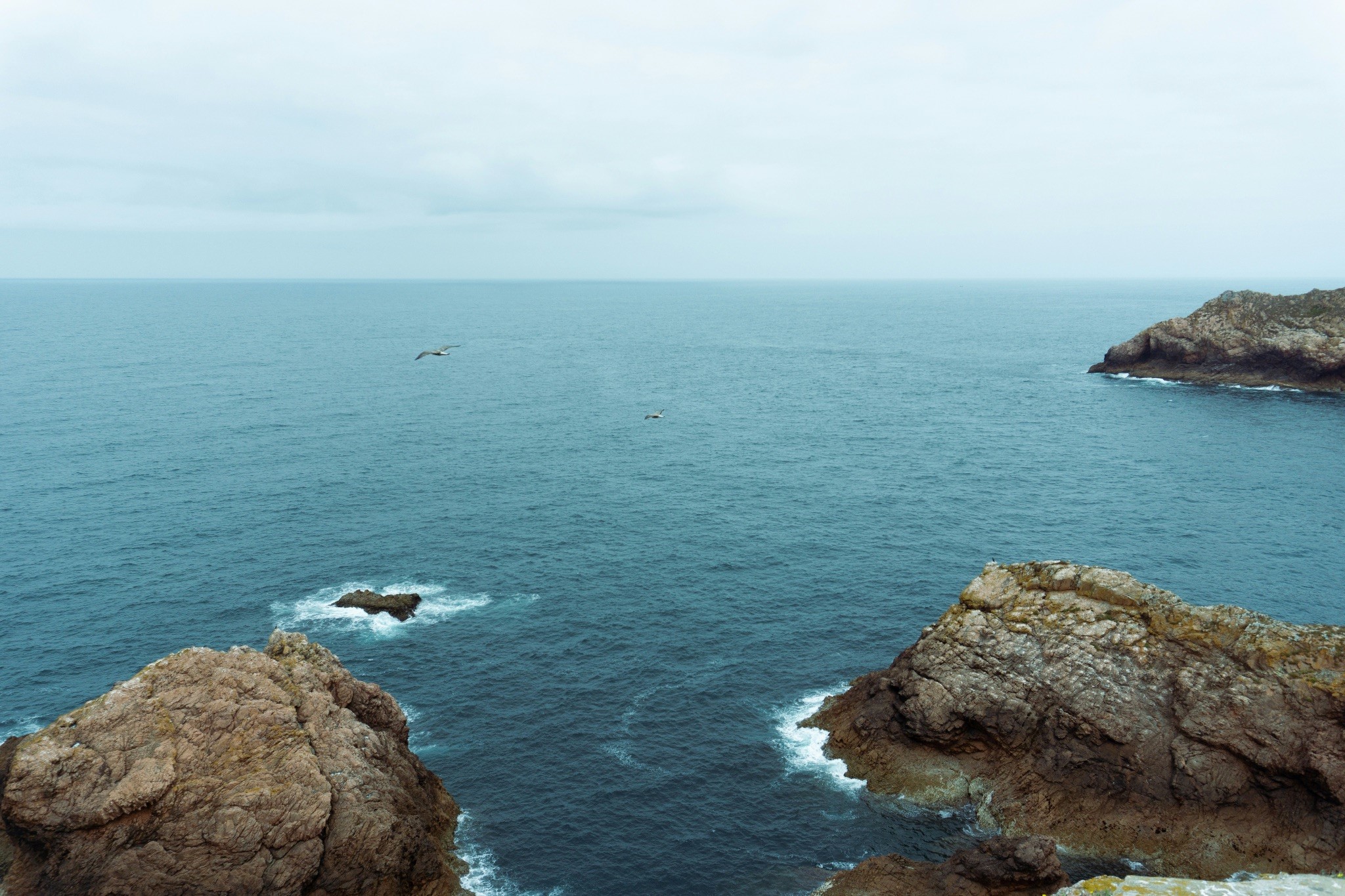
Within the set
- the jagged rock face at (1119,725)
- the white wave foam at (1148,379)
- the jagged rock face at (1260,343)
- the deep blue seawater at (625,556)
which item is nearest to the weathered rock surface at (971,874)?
the deep blue seawater at (625,556)

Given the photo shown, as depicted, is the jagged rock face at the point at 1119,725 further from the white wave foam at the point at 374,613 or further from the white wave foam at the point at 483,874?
the white wave foam at the point at 374,613

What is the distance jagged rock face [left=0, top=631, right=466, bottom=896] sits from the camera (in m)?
41.5

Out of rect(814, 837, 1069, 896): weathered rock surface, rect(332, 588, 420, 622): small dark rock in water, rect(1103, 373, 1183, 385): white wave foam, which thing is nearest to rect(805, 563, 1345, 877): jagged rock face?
rect(814, 837, 1069, 896): weathered rock surface

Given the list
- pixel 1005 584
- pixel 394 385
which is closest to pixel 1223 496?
pixel 1005 584

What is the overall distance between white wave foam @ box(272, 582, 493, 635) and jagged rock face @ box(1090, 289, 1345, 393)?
157 meters

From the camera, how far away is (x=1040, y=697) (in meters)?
55.1

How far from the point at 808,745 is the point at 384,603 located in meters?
39.5

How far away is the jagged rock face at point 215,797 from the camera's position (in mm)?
41531

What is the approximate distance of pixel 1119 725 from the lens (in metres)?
52.4

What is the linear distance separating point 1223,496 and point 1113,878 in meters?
86.2

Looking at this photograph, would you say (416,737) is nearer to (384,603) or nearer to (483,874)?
(483,874)

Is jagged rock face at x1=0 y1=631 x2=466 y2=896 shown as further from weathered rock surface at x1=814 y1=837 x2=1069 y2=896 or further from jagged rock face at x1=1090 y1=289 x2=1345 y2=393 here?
jagged rock face at x1=1090 y1=289 x2=1345 y2=393

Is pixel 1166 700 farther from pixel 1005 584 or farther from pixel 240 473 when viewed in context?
pixel 240 473

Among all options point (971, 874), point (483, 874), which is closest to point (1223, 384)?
point (971, 874)
